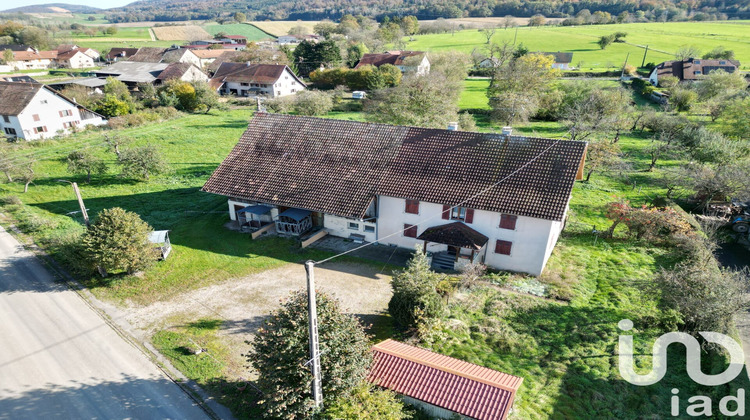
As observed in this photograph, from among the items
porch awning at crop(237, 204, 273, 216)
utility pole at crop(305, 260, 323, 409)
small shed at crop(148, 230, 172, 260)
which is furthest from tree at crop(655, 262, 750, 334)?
small shed at crop(148, 230, 172, 260)

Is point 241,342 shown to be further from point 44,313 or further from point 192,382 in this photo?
point 44,313

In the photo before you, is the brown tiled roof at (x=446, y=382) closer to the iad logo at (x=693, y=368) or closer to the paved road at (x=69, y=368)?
the iad logo at (x=693, y=368)

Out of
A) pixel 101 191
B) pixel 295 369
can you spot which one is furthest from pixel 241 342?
pixel 101 191

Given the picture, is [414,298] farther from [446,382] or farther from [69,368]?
[69,368]

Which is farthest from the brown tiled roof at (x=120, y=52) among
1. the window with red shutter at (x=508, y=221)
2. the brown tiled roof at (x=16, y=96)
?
the window with red shutter at (x=508, y=221)

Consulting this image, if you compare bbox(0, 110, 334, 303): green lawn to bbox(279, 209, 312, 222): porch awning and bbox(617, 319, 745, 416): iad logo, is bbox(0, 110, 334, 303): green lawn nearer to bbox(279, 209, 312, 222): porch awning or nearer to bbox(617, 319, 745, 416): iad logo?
bbox(279, 209, 312, 222): porch awning

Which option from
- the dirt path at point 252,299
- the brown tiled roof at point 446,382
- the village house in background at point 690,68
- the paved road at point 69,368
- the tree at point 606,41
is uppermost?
the tree at point 606,41

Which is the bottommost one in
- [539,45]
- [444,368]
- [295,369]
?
[444,368]
